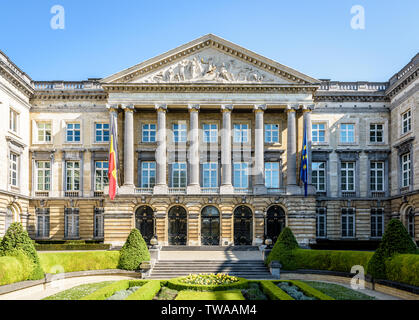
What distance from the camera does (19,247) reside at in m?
22.9

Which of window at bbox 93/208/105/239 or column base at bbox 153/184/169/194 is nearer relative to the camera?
column base at bbox 153/184/169/194

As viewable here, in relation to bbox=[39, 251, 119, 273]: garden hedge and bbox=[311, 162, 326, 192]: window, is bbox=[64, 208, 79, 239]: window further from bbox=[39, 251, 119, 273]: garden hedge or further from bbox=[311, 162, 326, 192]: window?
bbox=[311, 162, 326, 192]: window

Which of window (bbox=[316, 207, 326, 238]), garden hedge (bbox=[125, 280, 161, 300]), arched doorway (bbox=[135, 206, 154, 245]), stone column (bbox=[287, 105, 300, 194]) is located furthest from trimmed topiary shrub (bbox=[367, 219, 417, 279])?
arched doorway (bbox=[135, 206, 154, 245])

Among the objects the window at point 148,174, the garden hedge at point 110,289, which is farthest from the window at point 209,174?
the garden hedge at point 110,289

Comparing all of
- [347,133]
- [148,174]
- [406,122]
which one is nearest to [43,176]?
[148,174]

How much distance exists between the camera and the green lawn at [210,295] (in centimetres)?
1818

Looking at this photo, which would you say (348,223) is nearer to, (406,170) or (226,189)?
(406,170)

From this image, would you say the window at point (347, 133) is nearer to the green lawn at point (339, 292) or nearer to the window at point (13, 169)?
the green lawn at point (339, 292)

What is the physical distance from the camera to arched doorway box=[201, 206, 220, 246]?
41188mm

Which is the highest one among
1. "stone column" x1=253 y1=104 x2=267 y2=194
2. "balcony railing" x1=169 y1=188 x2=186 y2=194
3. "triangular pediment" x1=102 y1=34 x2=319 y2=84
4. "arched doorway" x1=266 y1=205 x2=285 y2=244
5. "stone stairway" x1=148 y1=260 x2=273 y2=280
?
"triangular pediment" x1=102 y1=34 x2=319 y2=84

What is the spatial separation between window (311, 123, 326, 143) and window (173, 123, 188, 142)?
1315cm

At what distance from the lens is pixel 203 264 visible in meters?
31.1

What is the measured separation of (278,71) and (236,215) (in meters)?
14.2
